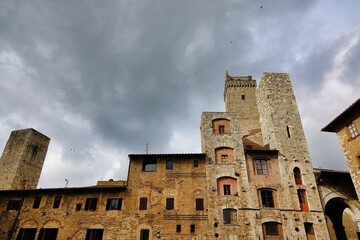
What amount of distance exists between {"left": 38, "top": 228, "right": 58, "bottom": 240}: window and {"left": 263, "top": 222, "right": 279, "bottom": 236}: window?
18478 mm

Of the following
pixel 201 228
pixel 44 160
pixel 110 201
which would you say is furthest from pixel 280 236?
pixel 44 160

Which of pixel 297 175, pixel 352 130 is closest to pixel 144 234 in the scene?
pixel 297 175

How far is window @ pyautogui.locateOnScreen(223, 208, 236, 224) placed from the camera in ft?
71.1

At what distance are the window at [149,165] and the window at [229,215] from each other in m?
7.75

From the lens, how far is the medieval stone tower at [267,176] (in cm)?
2133

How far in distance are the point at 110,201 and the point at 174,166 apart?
22.3ft

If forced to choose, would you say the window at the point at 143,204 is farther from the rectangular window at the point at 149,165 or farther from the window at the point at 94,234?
the window at the point at 94,234

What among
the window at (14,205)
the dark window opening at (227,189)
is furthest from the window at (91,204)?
the dark window opening at (227,189)

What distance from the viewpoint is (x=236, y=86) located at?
157ft

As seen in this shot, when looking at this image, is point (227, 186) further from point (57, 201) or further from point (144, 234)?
point (57, 201)

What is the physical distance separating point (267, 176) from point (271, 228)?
15.2 ft

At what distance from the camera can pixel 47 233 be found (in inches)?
871

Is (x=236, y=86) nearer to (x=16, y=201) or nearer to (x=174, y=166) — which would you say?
(x=174, y=166)

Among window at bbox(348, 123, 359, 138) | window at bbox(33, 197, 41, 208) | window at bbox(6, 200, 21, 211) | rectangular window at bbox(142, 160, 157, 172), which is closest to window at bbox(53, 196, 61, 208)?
window at bbox(33, 197, 41, 208)
